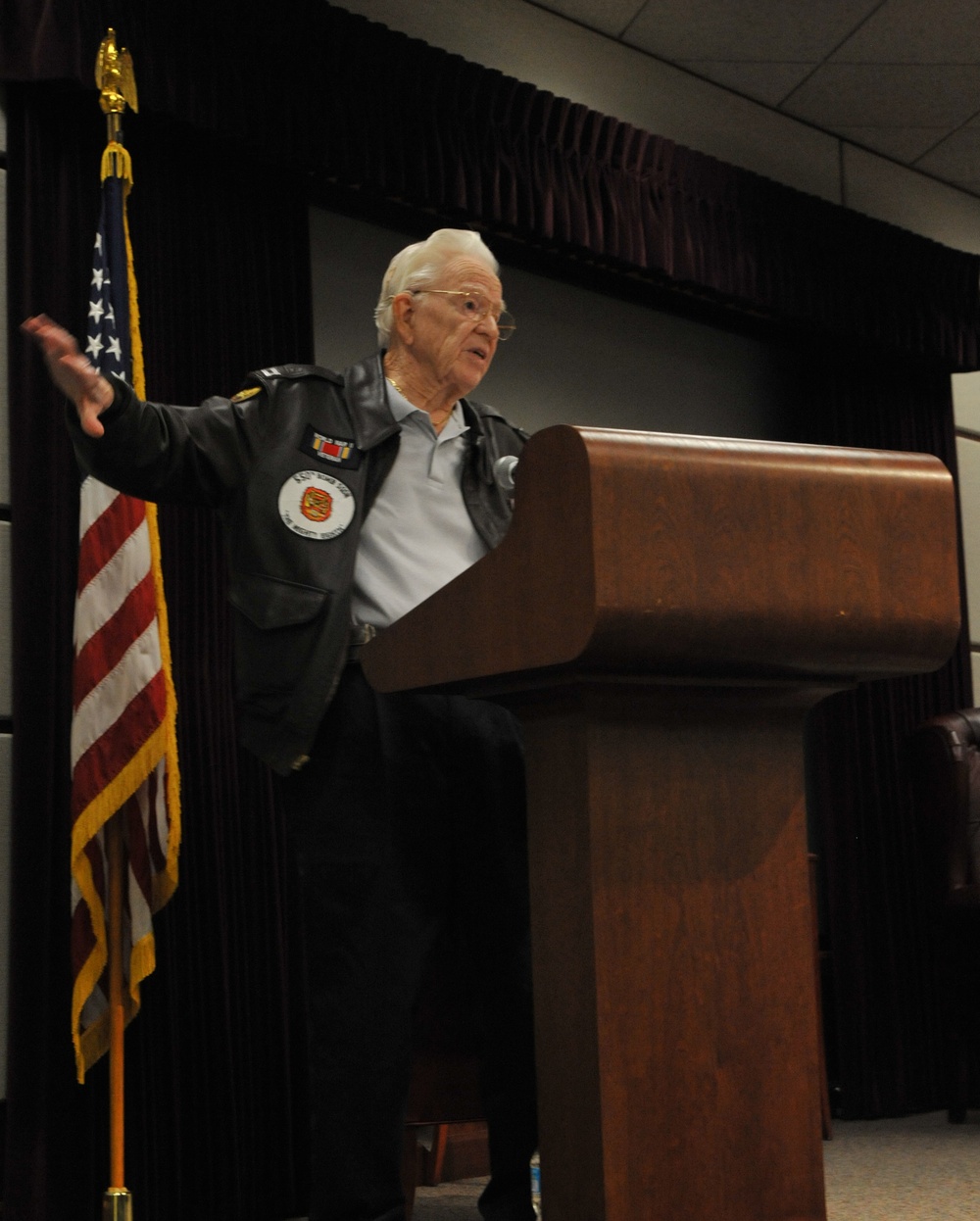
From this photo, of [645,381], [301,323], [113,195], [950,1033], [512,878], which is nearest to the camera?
[512,878]

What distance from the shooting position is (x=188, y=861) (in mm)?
2920

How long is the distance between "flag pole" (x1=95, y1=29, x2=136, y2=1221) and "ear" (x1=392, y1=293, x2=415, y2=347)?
1.01 metres

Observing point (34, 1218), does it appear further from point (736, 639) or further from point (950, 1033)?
point (950, 1033)

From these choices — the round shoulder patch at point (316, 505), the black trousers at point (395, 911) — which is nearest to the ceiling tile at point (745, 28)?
the round shoulder patch at point (316, 505)

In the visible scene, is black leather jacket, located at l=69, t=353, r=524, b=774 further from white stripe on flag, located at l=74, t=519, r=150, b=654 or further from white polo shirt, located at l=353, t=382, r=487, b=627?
white stripe on flag, located at l=74, t=519, r=150, b=654

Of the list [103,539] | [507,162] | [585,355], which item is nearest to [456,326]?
[103,539]

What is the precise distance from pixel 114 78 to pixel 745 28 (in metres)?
2.21

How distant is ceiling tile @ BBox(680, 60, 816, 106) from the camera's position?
14.5 feet

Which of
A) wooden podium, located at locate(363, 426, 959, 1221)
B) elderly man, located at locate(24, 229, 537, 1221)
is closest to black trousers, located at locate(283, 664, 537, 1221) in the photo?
elderly man, located at locate(24, 229, 537, 1221)

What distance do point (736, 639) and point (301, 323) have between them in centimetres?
225

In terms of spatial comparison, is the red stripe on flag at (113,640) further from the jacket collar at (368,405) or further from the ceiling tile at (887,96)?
the ceiling tile at (887,96)

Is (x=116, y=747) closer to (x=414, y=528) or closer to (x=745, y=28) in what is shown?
(x=414, y=528)

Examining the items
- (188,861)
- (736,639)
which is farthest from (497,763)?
(188,861)

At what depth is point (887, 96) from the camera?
4.62 m
